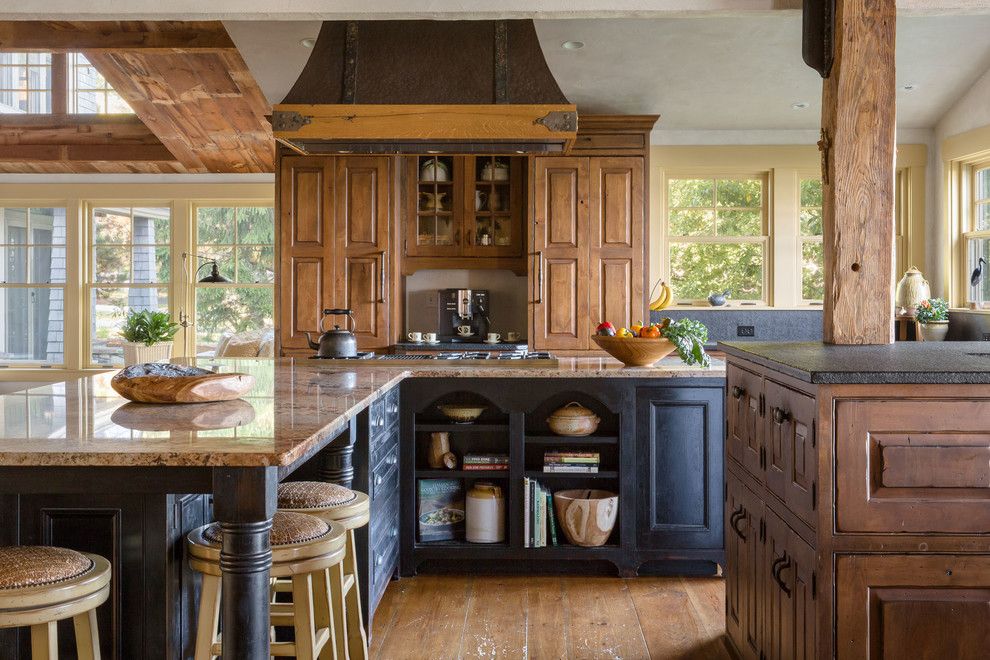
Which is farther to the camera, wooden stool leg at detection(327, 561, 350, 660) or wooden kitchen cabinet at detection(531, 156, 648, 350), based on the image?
wooden kitchen cabinet at detection(531, 156, 648, 350)

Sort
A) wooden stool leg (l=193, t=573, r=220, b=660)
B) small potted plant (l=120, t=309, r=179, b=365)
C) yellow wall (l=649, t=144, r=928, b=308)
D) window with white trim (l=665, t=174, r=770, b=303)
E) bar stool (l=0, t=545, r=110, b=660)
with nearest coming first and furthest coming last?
1. bar stool (l=0, t=545, r=110, b=660)
2. wooden stool leg (l=193, t=573, r=220, b=660)
3. yellow wall (l=649, t=144, r=928, b=308)
4. window with white trim (l=665, t=174, r=770, b=303)
5. small potted plant (l=120, t=309, r=179, b=365)

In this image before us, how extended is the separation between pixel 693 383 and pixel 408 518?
4.56 ft

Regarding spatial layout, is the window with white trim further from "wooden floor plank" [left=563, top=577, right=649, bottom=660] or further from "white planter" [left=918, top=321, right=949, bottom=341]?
"wooden floor plank" [left=563, top=577, right=649, bottom=660]

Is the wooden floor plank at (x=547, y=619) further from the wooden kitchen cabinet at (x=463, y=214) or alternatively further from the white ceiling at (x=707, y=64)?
the wooden kitchen cabinet at (x=463, y=214)

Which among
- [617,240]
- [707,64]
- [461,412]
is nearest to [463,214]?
[617,240]

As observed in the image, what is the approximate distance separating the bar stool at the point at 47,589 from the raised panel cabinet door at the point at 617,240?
4.56 m

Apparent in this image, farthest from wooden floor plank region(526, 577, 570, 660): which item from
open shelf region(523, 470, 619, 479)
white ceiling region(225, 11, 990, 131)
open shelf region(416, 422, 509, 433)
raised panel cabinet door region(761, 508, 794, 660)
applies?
white ceiling region(225, 11, 990, 131)

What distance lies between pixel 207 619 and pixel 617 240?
179 inches

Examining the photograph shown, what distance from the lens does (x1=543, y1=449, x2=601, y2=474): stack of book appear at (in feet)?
12.1

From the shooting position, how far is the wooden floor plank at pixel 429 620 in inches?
114

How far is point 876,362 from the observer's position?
6.75 ft

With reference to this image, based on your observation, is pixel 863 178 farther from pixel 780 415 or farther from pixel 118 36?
pixel 118 36

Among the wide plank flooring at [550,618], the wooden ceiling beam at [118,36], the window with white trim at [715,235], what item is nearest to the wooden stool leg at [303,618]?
the wide plank flooring at [550,618]

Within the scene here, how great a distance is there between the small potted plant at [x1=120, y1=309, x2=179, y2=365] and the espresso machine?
2.77 metres
